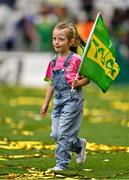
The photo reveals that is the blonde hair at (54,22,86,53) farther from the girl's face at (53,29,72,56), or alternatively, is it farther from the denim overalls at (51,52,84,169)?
the denim overalls at (51,52,84,169)

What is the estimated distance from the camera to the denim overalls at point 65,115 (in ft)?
31.8

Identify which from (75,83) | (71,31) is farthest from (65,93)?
(71,31)

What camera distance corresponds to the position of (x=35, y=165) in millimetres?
10227

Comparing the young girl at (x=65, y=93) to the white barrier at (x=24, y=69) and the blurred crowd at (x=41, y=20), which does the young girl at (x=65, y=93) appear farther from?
the blurred crowd at (x=41, y=20)

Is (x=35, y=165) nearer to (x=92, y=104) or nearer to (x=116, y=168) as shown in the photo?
(x=116, y=168)

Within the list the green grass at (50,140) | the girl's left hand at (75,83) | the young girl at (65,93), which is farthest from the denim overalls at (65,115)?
the green grass at (50,140)

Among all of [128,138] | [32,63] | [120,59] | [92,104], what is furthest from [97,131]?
[120,59]

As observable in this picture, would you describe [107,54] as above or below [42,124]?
above

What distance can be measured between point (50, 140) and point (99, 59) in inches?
158

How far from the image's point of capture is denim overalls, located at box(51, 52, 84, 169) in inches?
382

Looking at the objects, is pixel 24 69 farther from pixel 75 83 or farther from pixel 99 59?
pixel 75 83

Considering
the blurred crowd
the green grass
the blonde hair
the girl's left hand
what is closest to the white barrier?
the blurred crowd

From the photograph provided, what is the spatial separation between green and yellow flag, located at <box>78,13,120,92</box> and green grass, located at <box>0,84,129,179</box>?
1.07 metres

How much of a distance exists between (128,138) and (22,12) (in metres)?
19.5
